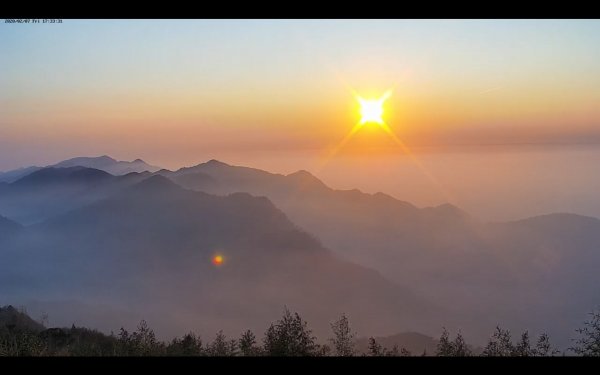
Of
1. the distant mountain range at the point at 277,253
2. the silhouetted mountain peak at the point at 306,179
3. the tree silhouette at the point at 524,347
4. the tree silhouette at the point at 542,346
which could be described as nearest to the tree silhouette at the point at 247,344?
the tree silhouette at the point at 524,347

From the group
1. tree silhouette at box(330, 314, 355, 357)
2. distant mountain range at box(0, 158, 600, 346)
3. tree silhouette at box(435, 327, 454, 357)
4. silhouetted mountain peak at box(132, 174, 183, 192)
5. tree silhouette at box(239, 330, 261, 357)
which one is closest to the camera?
tree silhouette at box(239, 330, 261, 357)

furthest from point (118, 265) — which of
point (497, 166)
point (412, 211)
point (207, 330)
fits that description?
point (497, 166)

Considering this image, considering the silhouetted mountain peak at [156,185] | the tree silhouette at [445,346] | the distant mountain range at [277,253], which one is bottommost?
the tree silhouette at [445,346]

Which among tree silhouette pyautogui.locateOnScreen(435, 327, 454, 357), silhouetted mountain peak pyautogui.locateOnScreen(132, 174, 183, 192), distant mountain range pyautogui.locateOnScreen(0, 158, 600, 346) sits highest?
silhouetted mountain peak pyautogui.locateOnScreen(132, 174, 183, 192)

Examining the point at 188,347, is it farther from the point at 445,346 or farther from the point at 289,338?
the point at 445,346

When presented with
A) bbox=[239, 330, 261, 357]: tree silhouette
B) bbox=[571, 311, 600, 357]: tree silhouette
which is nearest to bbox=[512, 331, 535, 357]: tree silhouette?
bbox=[571, 311, 600, 357]: tree silhouette

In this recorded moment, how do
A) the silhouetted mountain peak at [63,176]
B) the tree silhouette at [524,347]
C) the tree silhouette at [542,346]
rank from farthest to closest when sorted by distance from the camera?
the silhouetted mountain peak at [63,176] → the tree silhouette at [524,347] → the tree silhouette at [542,346]

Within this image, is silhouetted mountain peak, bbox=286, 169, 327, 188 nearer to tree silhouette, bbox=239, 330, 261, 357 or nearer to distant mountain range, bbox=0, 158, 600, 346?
distant mountain range, bbox=0, 158, 600, 346

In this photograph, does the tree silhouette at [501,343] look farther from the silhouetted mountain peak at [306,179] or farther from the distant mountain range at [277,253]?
the silhouetted mountain peak at [306,179]
